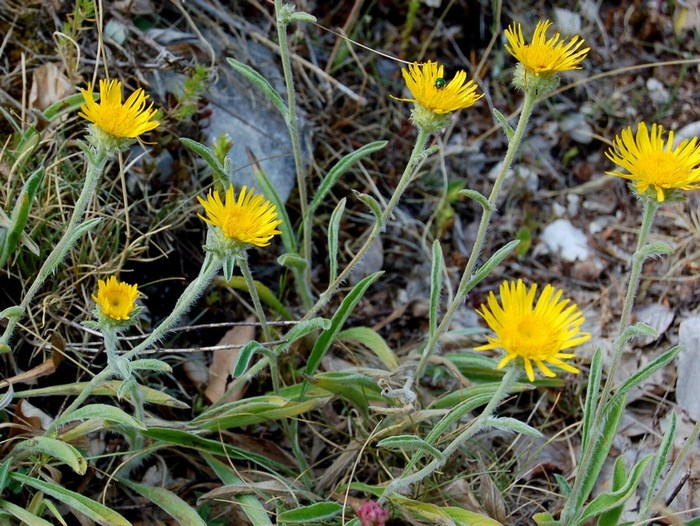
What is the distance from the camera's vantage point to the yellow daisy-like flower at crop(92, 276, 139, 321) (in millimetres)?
2094

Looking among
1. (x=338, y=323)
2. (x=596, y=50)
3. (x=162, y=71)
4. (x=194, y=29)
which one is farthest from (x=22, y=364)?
(x=596, y=50)

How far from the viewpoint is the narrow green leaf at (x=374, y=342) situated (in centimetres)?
290

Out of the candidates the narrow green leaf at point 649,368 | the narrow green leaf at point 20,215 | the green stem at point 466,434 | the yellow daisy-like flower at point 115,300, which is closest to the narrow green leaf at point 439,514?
A: the green stem at point 466,434

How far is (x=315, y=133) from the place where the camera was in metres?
3.75

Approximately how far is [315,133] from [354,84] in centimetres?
49

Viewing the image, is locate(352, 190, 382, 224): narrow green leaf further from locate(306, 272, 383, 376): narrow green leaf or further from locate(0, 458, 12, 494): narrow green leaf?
locate(0, 458, 12, 494): narrow green leaf

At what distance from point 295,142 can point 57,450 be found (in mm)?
1291

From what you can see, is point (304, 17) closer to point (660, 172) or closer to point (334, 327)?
point (334, 327)

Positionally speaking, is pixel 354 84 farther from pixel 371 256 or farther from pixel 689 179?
pixel 689 179

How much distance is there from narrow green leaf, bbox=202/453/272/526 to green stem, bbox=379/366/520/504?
374mm

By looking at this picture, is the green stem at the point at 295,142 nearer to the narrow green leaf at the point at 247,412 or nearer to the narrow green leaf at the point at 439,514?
the narrow green leaf at the point at 247,412

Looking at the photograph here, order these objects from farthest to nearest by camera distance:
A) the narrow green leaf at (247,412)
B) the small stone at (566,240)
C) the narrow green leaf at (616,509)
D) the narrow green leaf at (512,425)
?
the small stone at (566,240)
the narrow green leaf at (247,412)
the narrow green leaf at (616,509)
the narrow green leaf at (512,425)

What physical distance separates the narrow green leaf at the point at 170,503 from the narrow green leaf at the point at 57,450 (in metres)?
0.24

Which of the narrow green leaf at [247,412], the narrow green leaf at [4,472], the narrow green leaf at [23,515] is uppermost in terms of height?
the narrow green leaf at [247,412]
